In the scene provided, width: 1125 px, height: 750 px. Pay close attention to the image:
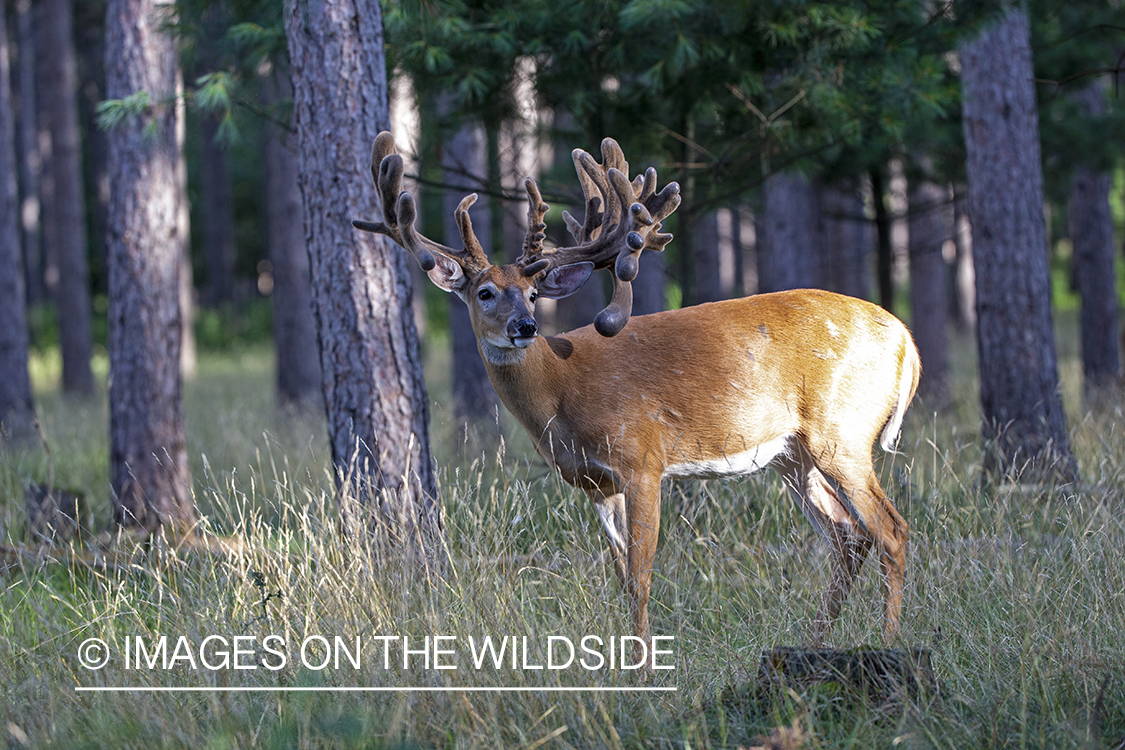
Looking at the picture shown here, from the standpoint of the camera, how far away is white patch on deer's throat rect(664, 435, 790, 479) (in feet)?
14.3

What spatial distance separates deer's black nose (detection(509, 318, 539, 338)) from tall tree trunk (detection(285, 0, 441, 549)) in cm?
93

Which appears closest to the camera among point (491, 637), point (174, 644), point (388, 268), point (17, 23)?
point (491, 637)

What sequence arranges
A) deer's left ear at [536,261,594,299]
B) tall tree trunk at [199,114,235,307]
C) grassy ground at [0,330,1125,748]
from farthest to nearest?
1. tall tree trunk at [199,114,235,307]
2. deer's left ear at [536,261,594,299]
3. grassy ground at [0,330,1125,748]

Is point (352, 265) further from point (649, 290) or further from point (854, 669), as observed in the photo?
point (649, 290)

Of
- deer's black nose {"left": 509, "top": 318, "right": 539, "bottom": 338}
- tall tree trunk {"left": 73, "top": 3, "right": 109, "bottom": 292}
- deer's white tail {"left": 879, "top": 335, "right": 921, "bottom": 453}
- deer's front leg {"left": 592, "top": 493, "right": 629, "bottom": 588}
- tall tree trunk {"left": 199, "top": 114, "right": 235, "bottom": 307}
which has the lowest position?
deer's front leg {"left": 592, "top": 493, "right": 629, "bottom": 588}

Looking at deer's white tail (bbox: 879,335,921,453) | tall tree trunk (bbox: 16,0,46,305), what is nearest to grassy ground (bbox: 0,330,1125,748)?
deer's white tail (bbox: 879,335,921,453)

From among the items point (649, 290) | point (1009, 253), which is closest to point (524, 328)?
point (1009, 253)

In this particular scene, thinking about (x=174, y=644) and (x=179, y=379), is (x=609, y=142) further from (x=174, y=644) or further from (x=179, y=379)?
(x=179, y=379)

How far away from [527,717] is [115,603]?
1796mm

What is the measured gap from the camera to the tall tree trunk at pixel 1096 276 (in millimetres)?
Answer: 11234

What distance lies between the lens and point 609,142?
4.43 meters

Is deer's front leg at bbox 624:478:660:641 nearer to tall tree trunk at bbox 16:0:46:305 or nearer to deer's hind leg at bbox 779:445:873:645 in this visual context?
deer's hind leg at bbox 779:445:873:645

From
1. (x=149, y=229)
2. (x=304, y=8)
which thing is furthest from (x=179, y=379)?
(x=304, y=8)

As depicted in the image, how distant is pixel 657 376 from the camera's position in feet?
14.5
